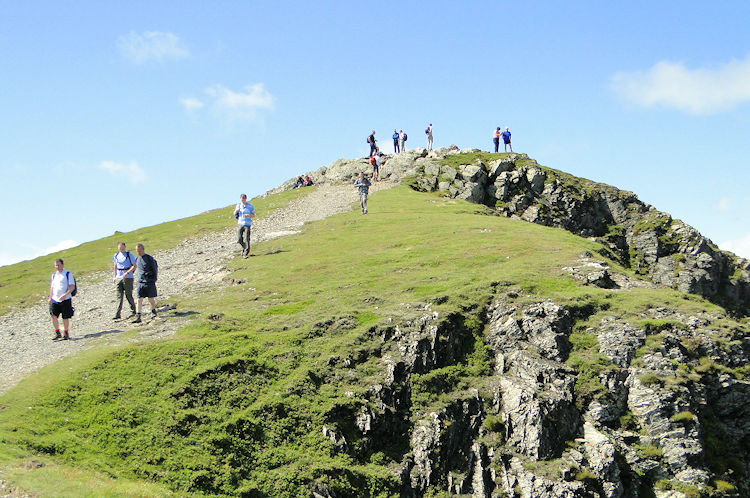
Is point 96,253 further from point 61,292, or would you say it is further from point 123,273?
point 61,292

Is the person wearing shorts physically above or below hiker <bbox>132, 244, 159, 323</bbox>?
above

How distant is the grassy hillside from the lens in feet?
63.3

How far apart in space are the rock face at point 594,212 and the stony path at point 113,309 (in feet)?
58.0

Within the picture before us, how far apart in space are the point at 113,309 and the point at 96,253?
23.0 m

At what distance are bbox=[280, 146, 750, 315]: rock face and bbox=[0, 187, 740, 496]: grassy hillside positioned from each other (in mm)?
26479

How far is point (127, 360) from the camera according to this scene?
2433 cm

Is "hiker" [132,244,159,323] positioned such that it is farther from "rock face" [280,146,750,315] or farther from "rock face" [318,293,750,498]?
"rock face" [280,146,750,315]

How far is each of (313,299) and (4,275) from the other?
32338 mm

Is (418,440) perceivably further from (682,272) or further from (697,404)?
(682,272)

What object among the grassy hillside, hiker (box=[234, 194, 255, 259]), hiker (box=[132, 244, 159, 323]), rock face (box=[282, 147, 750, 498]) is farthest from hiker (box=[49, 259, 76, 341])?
hiker (box=[234, 194, 255, 259])

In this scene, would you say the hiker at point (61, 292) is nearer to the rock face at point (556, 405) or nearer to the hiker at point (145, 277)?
the hiker at point (145, 277)

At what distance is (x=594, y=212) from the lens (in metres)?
71.7

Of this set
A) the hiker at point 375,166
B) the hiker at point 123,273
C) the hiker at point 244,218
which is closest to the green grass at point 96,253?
the hiker at point 123,273

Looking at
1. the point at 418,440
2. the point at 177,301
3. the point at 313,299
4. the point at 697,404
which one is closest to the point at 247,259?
the point at 177,301
